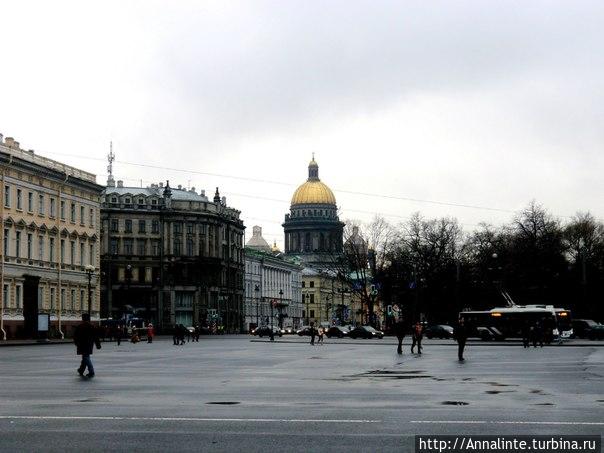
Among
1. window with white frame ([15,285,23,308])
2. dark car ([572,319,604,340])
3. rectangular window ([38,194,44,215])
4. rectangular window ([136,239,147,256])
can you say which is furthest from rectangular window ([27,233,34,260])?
rectangular window ([136,239,147,256])

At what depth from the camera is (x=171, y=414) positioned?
61.8 feet

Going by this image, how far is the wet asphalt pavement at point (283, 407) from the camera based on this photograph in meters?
15.2

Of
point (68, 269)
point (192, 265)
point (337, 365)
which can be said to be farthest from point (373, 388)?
point (192, 265)

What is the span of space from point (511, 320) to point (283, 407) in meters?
68.0

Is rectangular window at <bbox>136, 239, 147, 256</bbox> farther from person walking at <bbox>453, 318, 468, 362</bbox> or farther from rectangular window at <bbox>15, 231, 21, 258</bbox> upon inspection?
person walking at <bbox>453, 318, 468, 362</bbox>

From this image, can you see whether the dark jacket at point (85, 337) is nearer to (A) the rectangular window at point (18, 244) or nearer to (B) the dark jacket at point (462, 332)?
(B) the dark jacket at point (462, 332)

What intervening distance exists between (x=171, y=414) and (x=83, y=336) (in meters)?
12.0

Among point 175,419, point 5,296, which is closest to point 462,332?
point 175,419

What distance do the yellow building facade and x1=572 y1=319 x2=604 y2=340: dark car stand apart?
39840 millimetres

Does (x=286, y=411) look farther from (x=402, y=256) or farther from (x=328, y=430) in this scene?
(x=402, y=256)

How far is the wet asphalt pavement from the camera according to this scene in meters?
15.2

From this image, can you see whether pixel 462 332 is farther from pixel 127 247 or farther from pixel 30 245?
pixel 127 247

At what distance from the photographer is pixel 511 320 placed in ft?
282

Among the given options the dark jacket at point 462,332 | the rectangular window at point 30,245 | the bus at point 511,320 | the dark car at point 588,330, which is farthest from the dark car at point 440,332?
the dark jacket at point 462,332
